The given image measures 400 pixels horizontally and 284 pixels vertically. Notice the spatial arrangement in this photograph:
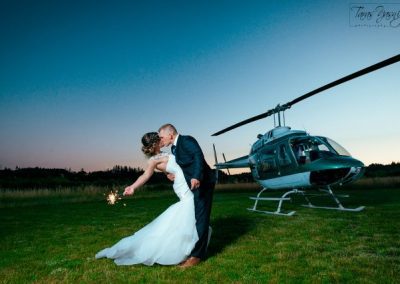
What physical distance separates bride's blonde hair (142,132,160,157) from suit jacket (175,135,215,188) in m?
0.38

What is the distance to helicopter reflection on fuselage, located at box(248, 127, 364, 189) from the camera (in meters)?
10.4

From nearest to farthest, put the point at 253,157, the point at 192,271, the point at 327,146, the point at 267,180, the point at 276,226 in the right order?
the point at 192,271 < the point at 276,226 < the point at 327,146 < the point at 267,180 < the point at 253,157

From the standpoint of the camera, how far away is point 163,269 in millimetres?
5137

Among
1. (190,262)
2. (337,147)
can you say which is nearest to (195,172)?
(190,262)

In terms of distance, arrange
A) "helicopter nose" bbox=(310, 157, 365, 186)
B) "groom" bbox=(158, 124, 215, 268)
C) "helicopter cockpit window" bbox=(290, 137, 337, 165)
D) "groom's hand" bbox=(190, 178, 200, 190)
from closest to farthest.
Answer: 1. "groom's hand" bbox=(190, 178, 200, 190)
2. "groom" bbox=(158, 124, 215, 268)
3. "helicopter nose" bbox=(310, 157, 365, 186)
4. "helicopter cockpit window" bbox=(290, 137, 337, 165)

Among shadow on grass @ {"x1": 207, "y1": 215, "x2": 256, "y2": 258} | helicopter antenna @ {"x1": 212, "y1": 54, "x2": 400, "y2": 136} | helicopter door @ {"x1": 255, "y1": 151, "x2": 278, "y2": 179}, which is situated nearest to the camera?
shadow on grass @ {"x1": 207, "y1": 215, "x2": 256, "y2": 258}

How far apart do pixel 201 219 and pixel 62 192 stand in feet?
108

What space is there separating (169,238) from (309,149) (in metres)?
7.40

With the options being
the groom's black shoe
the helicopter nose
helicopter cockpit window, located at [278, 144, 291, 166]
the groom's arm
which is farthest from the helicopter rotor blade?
the groom's black shoe

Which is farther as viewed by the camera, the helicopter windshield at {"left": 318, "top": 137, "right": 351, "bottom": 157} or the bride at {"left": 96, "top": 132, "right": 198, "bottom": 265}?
the helicopter windshield at {"left": 318, "top": 137, "right": 351, "bottom": 157}

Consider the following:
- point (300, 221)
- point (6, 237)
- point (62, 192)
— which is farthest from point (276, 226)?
point (62, 192)

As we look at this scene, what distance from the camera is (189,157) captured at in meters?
5.46

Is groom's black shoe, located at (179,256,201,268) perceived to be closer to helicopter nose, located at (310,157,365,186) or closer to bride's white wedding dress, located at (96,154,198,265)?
bride's white wedding dress, located at (96,154,198,265)

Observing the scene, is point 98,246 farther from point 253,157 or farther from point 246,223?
point 253,157
